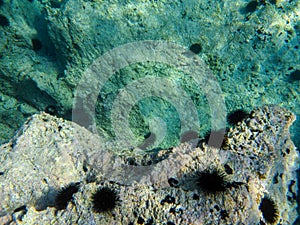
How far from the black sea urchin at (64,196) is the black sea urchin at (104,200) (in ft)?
1.72

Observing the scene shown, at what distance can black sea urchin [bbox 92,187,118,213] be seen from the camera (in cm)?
312

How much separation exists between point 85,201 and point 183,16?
230 inches

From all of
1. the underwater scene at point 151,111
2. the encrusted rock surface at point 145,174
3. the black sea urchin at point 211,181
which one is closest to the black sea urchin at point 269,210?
the underwater scene at point 151,111

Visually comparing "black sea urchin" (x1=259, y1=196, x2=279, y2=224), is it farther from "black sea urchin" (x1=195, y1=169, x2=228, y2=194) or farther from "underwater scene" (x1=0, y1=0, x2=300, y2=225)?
"black sea urchin" (x1=195, y1=169, x2=228, y2=194)

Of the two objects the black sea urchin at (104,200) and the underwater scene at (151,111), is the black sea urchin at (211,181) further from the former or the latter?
the black sea urchin at (104,200)

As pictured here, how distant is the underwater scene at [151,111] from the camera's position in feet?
10.5

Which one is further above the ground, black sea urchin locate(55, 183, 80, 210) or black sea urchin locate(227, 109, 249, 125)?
black sea urchin locate(55, 183, 80, 210)

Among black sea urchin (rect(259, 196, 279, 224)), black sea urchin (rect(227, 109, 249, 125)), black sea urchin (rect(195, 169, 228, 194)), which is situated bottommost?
black sea urchin (rect(227, 109, 249, 125))

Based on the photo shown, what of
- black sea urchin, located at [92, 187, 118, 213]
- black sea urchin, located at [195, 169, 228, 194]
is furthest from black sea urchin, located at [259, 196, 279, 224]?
black sea urchin, located at [92, 187, 118, 213]

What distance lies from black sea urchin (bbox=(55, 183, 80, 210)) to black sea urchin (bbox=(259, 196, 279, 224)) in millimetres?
2814

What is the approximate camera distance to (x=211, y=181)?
3.27 m

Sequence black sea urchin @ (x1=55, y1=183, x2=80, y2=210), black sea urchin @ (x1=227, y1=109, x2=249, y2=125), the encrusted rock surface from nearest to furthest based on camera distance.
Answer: the encrusted rock surface → black sea urchin @ (x1=55, y1=183, x2=80, y2=210) → black sea urchin @ (x1=227, y1=109, x2=249, y2=125)

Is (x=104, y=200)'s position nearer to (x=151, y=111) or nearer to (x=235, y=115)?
(x=151, y=111)

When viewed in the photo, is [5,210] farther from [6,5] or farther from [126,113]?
[6,5]
